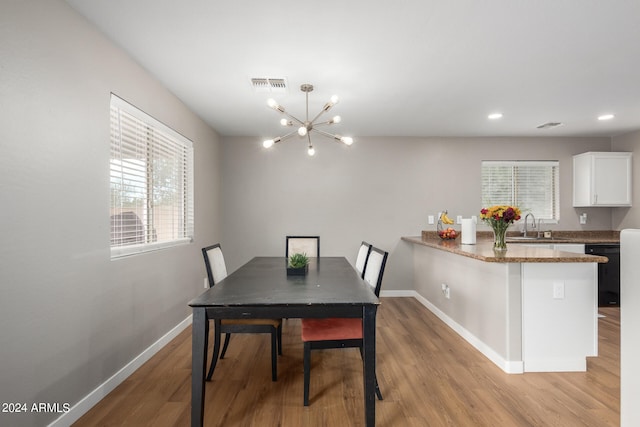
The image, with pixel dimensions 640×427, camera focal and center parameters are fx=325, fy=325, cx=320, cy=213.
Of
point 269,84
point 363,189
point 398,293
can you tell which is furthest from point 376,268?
point 398,293

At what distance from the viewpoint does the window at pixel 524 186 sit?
4926 millimetres

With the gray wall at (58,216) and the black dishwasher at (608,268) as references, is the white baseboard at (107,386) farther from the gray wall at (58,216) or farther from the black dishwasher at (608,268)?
the black dishwasher at (608,268)

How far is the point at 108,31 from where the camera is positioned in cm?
215

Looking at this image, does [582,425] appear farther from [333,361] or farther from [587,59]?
[587,59]

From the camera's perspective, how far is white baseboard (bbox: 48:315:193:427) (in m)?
1.85

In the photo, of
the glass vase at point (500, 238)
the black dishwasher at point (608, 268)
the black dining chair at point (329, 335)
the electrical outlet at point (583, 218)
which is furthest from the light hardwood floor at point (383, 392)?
the electrical outlet at point (583, 218)

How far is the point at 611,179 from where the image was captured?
181 inches

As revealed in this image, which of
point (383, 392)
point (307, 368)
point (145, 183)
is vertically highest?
point (145, 183)

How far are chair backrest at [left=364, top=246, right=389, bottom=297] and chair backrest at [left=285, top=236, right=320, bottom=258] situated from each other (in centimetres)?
119

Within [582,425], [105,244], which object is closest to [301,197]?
[105,244]

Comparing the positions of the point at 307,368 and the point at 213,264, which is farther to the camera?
the point at 213,264

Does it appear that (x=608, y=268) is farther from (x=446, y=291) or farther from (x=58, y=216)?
(x=58, y=216)

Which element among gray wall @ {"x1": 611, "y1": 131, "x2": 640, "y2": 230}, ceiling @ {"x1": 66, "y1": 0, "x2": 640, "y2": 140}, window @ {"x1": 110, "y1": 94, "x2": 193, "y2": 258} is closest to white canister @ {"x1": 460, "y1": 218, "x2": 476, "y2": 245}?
ceiling @ {"x1": 66, "y1": 0, "x2": 640, "y2": 140}

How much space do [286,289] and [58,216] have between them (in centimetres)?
134
